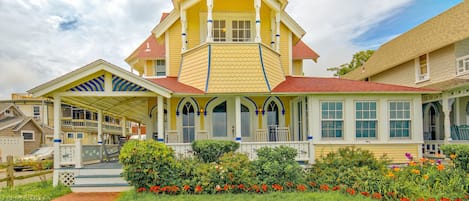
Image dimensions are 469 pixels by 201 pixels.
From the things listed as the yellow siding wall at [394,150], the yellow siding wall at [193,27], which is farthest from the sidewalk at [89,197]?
the yellow siding wall at [394,150]

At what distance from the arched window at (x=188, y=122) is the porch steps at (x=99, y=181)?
334 cm

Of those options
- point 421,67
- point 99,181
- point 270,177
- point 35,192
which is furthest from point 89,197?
point 421,67

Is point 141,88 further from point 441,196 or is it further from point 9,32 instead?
point 9,32

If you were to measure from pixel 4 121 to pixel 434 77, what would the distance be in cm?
3517

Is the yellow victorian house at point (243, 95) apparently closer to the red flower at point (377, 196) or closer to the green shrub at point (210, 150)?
the green shrub at point (210, 150)

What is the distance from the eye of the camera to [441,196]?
326 inches

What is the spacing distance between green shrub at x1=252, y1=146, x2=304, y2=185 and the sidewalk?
4.19 meters

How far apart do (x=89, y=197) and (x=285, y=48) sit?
1029 centimetres

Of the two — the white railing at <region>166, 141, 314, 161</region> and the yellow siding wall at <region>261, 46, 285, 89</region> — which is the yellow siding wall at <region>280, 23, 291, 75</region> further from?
the white railing at <region>166, 141, 314, 161</region>

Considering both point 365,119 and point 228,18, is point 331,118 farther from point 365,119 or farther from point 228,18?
point 228,18

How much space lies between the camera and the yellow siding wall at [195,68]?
41.7 ft

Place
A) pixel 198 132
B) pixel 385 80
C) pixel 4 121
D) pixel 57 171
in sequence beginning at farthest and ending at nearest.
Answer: pixel 4 121
pixel 385 80
pixel 198 132
pixel 57 171

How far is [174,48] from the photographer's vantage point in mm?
14852

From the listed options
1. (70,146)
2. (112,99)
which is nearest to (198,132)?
(112,99)
